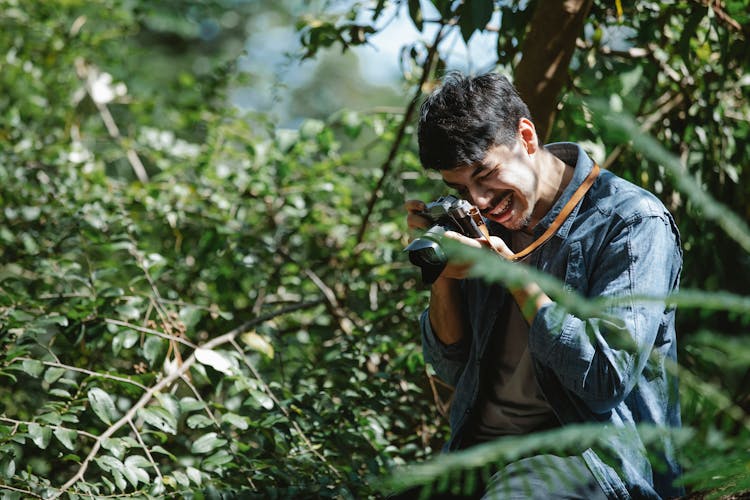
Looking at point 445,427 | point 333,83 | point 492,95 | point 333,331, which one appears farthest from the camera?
point 333,83

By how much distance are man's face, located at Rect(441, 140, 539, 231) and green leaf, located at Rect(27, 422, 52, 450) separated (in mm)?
1096

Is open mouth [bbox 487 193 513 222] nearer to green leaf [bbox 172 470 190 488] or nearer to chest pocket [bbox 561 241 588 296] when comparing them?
chest pocket [bbox 561 241 588 296]

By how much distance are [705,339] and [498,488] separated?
1055 millimetres

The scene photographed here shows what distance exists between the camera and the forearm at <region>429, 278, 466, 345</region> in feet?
6.34

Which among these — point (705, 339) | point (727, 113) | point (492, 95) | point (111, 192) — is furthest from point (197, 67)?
point (705, 339)

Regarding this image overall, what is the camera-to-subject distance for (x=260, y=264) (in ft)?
10.5

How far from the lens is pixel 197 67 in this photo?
11078mm

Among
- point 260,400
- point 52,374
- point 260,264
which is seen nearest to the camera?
point 52,374

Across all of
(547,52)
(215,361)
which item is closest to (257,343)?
(215,361)

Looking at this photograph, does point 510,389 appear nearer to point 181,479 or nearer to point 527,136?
point 527,136

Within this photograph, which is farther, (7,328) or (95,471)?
(95,471)

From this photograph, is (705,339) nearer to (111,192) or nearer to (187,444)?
(187,444)

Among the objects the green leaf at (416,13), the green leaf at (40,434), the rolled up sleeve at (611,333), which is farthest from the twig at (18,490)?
the green leaf at (416,13)

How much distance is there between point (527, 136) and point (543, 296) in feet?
Result: 1.82
